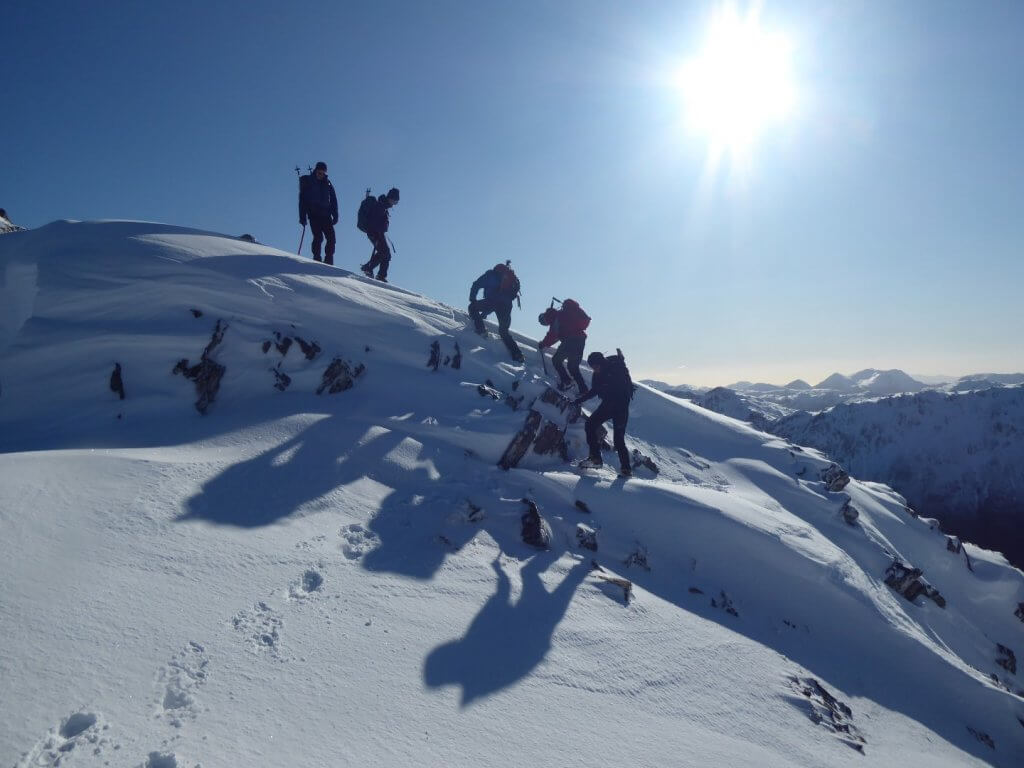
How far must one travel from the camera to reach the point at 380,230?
48.5 feet

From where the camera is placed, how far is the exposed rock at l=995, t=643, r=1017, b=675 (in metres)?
13.1

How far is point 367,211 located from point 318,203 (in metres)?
1.58

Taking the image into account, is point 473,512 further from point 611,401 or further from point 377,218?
point 377,218

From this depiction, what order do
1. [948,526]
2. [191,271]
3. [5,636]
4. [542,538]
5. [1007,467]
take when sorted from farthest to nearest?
[1007,467]
[948,526]
[191,271]
[542,538]
[5,636]

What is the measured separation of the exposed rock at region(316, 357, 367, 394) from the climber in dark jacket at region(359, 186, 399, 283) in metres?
6.08

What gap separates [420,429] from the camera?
9.41 m

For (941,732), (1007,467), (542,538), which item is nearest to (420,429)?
(542,538)

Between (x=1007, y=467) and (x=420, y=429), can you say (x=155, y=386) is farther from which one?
(x=1007, y=467)

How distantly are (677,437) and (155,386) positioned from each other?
48.2 feet

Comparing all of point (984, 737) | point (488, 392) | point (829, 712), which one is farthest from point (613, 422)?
point (984, 737)

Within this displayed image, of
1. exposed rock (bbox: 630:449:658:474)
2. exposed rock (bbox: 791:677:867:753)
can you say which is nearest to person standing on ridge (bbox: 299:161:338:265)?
exposed rock (bbox: 630:449:658:474)

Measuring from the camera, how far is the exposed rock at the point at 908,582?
1245 cm

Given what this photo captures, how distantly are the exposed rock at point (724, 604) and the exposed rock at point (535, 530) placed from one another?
3.11 metres

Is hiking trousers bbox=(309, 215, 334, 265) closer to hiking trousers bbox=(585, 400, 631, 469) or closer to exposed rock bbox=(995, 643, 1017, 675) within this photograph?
hiking trousers bbox=(585, 400, 631, 469)
